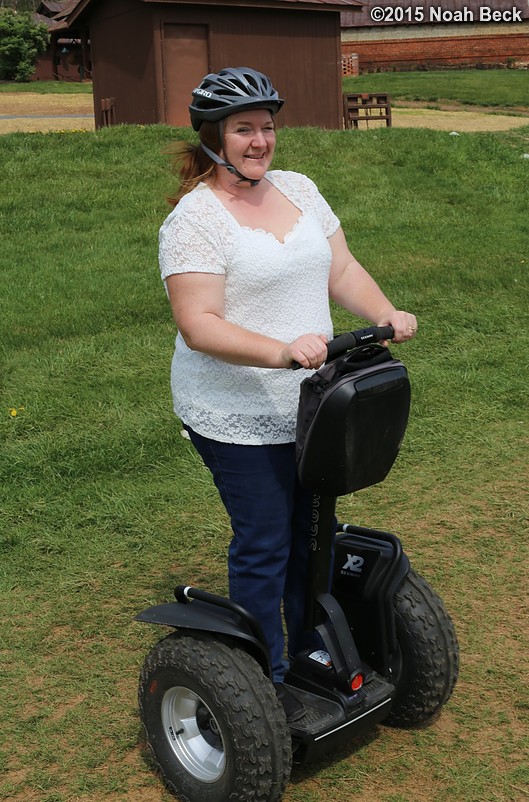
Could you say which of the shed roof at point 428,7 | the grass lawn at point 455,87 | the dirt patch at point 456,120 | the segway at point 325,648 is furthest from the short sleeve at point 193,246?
the shed roof at point 428,7

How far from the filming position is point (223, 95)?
285 cm

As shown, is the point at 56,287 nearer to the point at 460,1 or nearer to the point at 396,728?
the point at 396,728

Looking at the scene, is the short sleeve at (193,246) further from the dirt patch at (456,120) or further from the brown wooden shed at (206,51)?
the brown wooden shed at (206,51)

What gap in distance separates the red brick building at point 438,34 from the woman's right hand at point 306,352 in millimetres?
43823

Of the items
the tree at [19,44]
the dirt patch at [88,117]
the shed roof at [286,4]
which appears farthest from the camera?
the tree at [19,44]

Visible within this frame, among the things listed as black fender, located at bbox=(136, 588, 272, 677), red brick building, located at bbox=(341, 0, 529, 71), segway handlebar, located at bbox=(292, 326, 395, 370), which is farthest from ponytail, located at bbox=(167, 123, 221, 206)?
red brick building, located at bbox=(341, 0, 529, 71)

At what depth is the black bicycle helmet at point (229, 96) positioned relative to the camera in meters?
2.83

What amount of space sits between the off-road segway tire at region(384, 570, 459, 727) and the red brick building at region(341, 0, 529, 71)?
4351cm

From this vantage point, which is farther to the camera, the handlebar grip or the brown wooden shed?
the brown wooden shed

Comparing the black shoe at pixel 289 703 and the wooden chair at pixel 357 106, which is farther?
the wooden chair at pixel 357 106

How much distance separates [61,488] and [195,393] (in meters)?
2.78

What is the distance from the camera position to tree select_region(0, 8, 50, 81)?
46031 millimetres

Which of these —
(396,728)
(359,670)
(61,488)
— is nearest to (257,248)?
(359,670)

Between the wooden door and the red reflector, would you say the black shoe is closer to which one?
the red reflector
